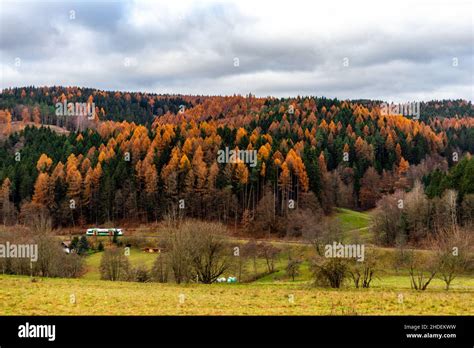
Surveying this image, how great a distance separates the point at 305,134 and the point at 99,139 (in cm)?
6463

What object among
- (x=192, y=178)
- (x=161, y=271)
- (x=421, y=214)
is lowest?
(x=161, y=271)

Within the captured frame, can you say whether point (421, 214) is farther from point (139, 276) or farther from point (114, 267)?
point (114, 267)

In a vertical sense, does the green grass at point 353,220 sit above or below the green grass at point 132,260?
above

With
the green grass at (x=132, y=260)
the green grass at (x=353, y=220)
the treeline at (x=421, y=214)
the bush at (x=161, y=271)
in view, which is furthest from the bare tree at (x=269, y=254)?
the green grass at (x=353, y=220)

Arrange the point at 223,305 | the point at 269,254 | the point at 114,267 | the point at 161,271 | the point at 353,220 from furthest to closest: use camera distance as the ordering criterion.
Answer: the point at 353,220 < the point at 269,254 < the point at 114,267 < the point at 161,271 < the point at 223,305

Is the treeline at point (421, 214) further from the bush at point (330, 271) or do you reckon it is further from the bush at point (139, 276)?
the bush at point (139, 276)

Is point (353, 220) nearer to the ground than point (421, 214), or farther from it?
nearer to the ground

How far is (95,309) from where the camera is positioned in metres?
21.0

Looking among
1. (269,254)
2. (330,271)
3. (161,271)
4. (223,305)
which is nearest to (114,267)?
(161,271)

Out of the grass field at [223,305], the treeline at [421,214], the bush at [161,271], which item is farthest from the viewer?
the treeline at [421,214]

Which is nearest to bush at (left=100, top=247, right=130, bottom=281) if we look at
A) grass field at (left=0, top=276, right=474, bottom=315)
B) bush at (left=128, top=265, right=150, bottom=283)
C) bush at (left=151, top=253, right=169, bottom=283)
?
bush at (left=128, top=265, right=150, bottom=283)

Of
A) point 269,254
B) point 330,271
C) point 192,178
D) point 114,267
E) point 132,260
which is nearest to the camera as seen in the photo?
point 330,271
